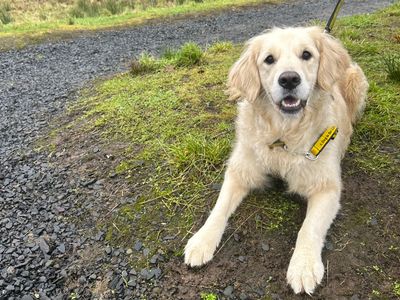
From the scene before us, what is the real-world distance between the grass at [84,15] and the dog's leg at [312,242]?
30.2ft

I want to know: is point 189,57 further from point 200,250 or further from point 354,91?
point 200,250

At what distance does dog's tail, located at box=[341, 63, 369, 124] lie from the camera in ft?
12.8

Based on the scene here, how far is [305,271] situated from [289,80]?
1.24 meters

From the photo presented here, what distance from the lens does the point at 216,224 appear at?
9.31ft

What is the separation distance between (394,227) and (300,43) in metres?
1.49

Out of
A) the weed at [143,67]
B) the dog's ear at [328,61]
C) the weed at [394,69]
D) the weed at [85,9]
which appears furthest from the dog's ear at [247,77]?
the weed at [85,9]

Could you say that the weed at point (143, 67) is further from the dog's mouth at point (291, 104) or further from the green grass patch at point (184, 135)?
the dog's mouth at point (291, 104)

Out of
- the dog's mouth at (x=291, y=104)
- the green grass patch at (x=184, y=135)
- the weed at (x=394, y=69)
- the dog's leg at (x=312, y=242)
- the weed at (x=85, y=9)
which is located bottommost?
the weed at (x=85, y=9)

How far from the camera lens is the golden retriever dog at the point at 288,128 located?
2742 mm

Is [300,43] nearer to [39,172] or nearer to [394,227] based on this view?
[394,227]

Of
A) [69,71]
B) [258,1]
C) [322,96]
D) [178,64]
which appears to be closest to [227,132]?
[322,96]

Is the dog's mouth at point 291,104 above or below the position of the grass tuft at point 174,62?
above

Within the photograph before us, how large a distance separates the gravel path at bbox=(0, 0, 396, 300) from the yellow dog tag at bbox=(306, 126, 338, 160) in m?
1.41

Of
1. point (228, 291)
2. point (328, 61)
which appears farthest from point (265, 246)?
point (328, 61)
